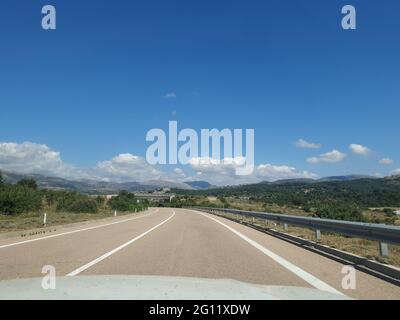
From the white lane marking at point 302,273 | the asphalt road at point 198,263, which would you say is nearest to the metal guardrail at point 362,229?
the asphalt road at point 198,263

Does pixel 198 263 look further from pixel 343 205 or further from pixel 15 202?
pixel 343 205

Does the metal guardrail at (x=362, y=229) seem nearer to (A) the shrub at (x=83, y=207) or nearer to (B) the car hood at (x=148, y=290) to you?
(B) the car hood at (x=148, y=290)

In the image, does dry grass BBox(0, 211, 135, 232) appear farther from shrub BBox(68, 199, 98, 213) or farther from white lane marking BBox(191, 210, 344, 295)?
shrub BBox(68, 199, 98, 213)

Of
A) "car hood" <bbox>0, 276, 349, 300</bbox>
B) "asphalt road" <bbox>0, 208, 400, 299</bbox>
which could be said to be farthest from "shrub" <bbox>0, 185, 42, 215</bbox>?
"car hood" <bbox>0, 276, 349, 300</bbox>

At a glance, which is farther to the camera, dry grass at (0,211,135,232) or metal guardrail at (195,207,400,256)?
dry grass at (0,211,135,232)

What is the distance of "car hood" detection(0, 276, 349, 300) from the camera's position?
5.86 metres

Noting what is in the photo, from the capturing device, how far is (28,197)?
198 ft

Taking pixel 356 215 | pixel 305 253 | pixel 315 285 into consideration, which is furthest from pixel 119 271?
pixel 356 215

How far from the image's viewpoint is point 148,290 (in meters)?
6.29

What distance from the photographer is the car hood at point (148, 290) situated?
5859mm

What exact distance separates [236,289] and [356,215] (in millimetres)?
40926
